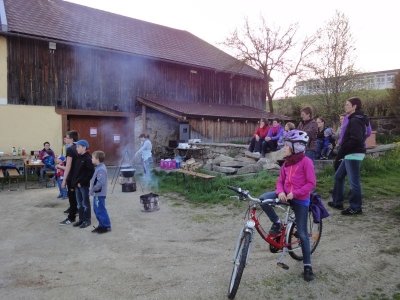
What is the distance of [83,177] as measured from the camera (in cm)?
679

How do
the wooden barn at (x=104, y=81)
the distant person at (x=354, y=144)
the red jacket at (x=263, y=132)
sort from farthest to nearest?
the wooden barn at (x=104, y=81)
the red jacket at (x=263, y=132)
the distant person at (x=354, y=144)

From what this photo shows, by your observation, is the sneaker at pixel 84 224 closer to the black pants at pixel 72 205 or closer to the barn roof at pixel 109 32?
the black pants at pixel 72 205

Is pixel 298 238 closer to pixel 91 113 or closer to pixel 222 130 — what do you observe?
pixel 222 130

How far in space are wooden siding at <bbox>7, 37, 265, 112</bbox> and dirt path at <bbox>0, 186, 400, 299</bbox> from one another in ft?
28.6

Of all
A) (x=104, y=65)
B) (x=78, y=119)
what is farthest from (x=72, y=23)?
(x=78, y=119)

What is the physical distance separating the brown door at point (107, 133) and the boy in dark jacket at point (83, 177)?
9803mm

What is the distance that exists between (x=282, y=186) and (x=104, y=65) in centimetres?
1438

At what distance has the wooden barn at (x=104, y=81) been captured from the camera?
14.2 meters

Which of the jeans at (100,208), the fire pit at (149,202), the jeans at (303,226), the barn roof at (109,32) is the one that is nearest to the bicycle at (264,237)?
the jeans at (303,226)

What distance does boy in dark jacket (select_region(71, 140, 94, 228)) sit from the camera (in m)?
6.78

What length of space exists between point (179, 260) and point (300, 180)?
6.90ft

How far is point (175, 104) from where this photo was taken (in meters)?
18.1

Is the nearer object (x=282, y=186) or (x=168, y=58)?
(x=282, y=186)

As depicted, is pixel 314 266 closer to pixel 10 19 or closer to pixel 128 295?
pixel 128 295
